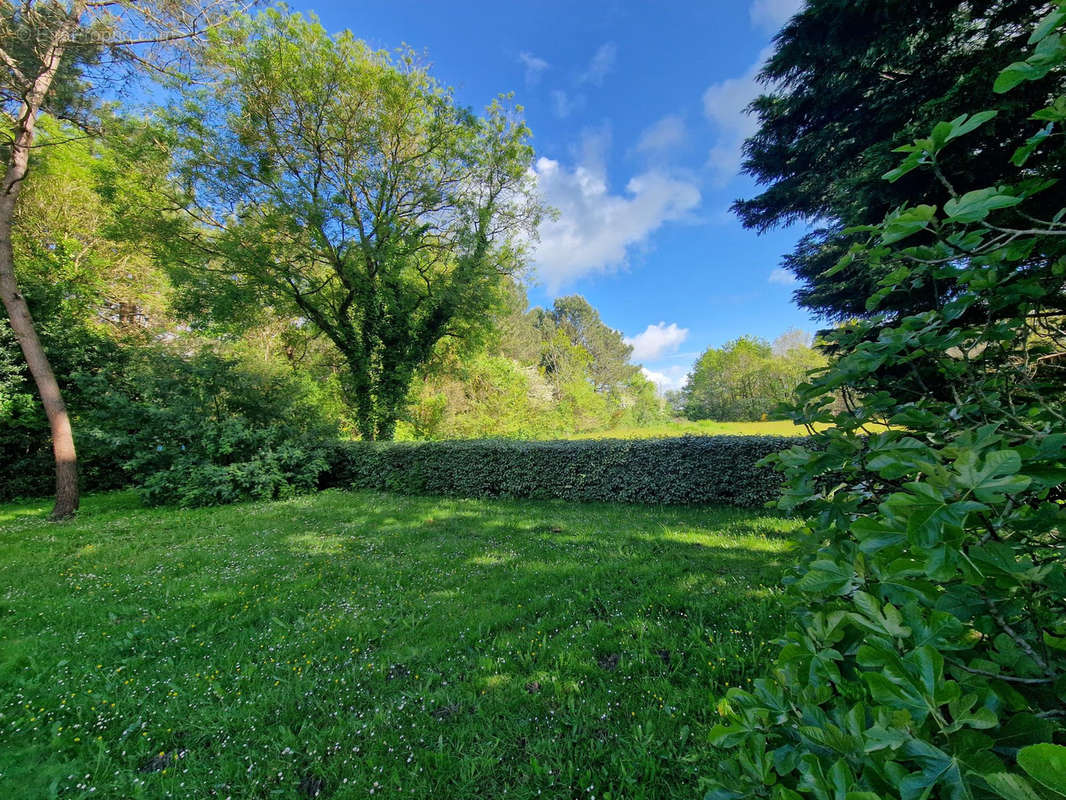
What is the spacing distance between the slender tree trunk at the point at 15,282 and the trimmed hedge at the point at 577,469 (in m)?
4.62

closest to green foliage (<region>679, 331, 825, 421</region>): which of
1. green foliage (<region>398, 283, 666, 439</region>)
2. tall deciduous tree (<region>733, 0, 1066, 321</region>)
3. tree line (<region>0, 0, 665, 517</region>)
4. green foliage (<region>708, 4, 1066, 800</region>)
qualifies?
green foliage (<region>398, 283, 666, 439</region>)

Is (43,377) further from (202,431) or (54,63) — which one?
(54,63)

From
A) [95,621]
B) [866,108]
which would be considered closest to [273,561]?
[95,621]

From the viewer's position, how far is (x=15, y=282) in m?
7.20

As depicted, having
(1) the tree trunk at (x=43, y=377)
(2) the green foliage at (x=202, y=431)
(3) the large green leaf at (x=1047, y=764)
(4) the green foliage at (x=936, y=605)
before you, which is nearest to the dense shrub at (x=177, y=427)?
(2) the green foliage at (x=202, y=431)

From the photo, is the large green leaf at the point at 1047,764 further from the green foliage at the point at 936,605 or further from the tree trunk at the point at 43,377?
the tree trunk at the point at 43,377

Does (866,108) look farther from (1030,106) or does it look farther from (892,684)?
(892,684)

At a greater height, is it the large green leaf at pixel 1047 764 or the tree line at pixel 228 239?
the tree line at pixel 228 239

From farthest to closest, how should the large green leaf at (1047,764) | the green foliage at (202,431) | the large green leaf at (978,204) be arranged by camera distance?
the green foliage at (202,431) → the large green leaf at (978,204) → the large green leaf at (1047,764)

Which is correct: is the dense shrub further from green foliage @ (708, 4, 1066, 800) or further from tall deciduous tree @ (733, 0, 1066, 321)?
tall deciduous tree @ (733, 0, 1066, 321)

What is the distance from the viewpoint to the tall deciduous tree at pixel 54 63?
20.9 ft

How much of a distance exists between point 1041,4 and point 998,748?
7950mm

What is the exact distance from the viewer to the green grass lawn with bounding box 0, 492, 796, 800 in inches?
74.0

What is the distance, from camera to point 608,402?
85.9 feet
